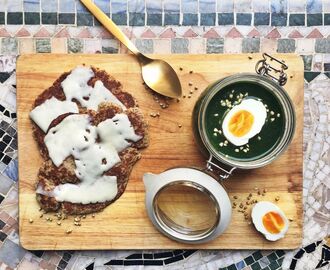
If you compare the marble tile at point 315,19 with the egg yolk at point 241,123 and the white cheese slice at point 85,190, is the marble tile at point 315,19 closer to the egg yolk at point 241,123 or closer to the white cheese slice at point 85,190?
the egg yolk at point 241,123

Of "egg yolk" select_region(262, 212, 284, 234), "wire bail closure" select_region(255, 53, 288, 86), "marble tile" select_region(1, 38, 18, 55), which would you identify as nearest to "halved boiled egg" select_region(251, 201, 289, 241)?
"egg yolk" select_region(262, 212, 284, 234)

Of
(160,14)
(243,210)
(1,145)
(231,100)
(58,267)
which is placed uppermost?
(160,14)

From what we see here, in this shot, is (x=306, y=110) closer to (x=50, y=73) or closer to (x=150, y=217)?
(x=150, y=217)

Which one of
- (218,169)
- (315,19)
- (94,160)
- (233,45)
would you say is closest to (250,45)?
(233,45)

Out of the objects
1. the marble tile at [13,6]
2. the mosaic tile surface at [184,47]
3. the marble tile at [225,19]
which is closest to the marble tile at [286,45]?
the mosaic tile surface at [184,47]

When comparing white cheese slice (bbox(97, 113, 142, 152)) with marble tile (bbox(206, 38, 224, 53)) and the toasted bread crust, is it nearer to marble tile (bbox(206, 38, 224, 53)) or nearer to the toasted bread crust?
the toasted bread crust

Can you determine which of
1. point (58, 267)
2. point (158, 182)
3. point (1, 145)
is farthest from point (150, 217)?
point (1, 145)
